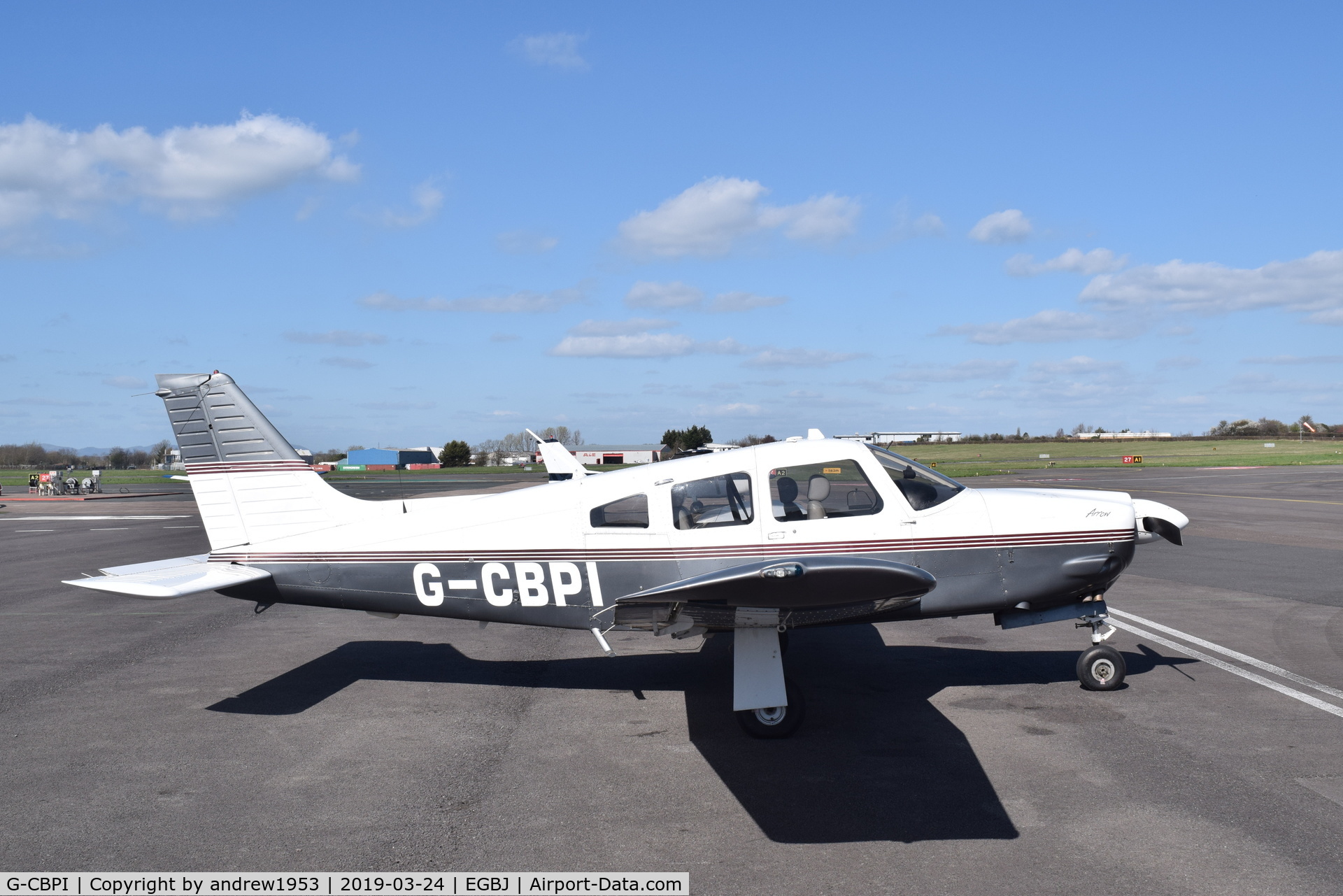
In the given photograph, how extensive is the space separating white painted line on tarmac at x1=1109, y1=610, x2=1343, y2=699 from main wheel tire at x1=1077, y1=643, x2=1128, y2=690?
1675 millimetres

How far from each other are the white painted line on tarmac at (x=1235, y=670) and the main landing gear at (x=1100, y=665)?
1300 millimetres

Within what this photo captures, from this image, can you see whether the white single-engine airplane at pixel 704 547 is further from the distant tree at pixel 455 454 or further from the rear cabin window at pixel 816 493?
the distant tree at pixel 455 454

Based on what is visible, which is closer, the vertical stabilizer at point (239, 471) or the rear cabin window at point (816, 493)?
the rear cabin window at point (816, 493)

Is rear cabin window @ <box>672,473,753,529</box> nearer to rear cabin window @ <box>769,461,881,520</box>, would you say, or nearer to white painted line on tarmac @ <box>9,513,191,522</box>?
rear cabin window @ <box>769,461,881,520</box>

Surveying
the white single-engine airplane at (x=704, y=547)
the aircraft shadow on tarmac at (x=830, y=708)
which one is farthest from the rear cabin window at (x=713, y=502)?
the aircraft shadow on tarmac at (x=830, y=708)

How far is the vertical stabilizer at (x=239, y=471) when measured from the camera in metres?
7.50

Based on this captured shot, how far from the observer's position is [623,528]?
6867 mm

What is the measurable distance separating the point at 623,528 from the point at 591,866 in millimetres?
3004

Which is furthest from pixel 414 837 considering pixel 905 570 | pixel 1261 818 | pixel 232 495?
pixel 1261 818

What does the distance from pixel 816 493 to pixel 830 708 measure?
186cm

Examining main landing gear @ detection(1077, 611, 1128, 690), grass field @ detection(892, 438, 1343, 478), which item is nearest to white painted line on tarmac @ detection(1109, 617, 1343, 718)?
main landing gear @ detection(1077, 611, 1128, 690)

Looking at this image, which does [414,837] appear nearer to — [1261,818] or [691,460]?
[691,460]

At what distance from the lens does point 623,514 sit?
22.6 feet

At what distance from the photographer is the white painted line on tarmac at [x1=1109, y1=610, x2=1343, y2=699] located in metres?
7.26
